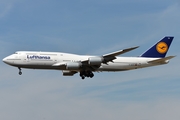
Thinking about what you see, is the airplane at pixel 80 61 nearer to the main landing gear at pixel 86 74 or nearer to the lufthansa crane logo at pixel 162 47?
the main landing gear at pixel 86 74

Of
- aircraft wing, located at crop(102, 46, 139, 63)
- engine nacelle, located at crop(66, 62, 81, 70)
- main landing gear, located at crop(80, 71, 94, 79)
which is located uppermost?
aircraft wing, located at crop(102, 46, 139, 63)

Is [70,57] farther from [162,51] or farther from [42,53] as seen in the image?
[162,51]

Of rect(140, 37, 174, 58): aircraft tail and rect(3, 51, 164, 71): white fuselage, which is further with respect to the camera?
rect(140, 37, 174, 58): aircraft tail

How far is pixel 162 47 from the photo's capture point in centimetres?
6981

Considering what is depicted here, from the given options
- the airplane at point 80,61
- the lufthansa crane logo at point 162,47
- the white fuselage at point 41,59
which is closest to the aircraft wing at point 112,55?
the airplane at point 80,61

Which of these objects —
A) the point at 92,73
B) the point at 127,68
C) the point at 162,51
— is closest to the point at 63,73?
the point at 92,73

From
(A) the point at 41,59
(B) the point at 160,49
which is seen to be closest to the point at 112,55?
(A) the point at 41,59

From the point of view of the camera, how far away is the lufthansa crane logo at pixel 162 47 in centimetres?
6919

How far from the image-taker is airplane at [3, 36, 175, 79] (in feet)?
192

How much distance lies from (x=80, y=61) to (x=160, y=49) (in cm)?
1636

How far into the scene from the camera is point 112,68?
63500 millimetres

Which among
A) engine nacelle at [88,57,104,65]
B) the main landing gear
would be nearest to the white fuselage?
the main landing gear

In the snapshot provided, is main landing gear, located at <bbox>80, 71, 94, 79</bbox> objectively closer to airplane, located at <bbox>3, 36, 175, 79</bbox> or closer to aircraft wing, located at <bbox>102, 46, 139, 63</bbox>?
airplane, located at <bbox>3, 36, 175, 79</bbox>

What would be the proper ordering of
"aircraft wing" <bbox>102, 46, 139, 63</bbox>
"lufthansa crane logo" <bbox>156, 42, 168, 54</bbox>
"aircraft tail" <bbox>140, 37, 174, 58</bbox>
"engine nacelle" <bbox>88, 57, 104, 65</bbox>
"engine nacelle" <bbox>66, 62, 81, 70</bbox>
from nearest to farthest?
1. "aircraft wing" <bbox>102, 46, 139, 63</bbox>
2. "engine nacelle" <bbox>88, 57, 104, 65</bbox>
3. "engine nacelle" <bbox>66, 62, 81, 70</bbox>
4. "aircraft tail" <bbox>140, 37, 174, 58</bbox>
5. "lufthansa crane logo" <bbox>156, 42, 168, 54</bbox>
